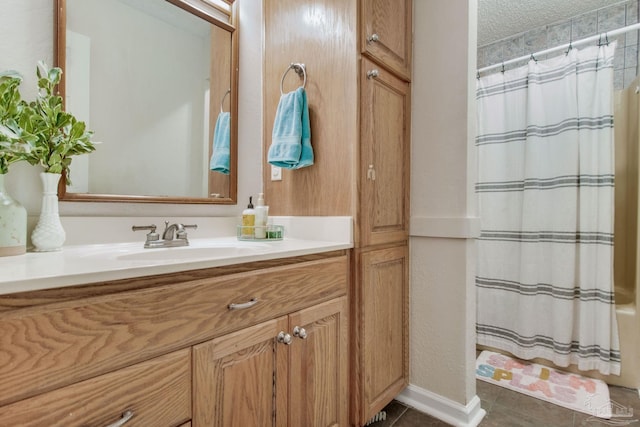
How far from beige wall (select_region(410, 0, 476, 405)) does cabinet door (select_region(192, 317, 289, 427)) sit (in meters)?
0.80

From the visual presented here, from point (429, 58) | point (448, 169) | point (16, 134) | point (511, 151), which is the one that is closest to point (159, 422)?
point (16, 134)

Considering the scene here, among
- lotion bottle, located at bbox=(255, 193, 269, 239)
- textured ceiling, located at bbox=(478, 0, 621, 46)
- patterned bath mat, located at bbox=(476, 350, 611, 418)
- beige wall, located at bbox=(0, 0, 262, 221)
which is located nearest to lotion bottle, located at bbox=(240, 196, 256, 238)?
lotion bottle, located at bbox=(255, 193, 269, 239)

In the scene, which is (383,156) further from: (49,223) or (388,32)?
(49,223)

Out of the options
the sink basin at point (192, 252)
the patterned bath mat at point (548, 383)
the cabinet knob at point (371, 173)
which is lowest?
the patterned bath mat at point (548, 383)

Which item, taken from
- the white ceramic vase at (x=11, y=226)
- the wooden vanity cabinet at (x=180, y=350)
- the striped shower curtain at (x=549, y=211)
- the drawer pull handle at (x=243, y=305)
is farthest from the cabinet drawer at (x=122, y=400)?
the striped shower curtain at (x=549, y=211)

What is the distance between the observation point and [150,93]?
1.21 m

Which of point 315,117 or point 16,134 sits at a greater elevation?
point 315,117

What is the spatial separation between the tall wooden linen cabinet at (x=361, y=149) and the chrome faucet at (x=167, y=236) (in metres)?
0.45

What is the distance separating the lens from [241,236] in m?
1.32

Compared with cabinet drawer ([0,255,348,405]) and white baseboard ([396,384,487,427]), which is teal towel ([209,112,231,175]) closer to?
cabinet drawer ([0,255,348,405])

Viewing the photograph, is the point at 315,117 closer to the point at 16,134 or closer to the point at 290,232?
the point at 290,232

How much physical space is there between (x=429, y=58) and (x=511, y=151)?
0.93 m

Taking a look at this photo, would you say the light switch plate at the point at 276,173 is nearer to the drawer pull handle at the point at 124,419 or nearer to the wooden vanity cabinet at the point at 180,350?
the wooden vanity cabinet at the point at 180,350

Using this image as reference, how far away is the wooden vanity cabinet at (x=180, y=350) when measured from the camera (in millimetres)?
537
